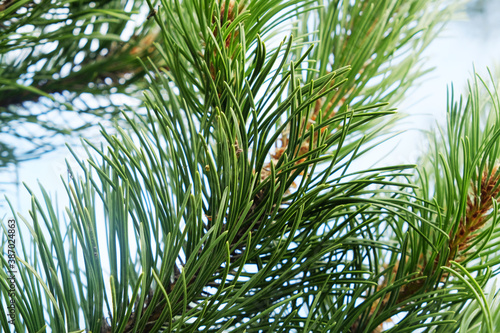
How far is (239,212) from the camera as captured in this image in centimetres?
20

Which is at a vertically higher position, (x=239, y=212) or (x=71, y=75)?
(x=71, y=75)

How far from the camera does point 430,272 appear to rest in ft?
0.76

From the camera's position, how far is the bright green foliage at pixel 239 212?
185 mm

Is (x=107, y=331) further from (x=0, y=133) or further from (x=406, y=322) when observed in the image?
(x=0, y=133)

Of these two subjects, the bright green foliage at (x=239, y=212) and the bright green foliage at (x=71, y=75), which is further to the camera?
the bright green foliage at (x=71, y=75)

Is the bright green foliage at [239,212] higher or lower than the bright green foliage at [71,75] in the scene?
lower

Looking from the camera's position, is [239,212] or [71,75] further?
[71,75]

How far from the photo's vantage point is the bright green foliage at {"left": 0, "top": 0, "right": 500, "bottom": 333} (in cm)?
18

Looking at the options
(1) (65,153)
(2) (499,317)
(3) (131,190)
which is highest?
(1) (65,153)

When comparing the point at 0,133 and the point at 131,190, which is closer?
the point at 131,190

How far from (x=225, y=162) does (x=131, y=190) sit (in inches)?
1.7

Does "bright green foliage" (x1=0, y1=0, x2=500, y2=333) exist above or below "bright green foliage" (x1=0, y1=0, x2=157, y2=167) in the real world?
below

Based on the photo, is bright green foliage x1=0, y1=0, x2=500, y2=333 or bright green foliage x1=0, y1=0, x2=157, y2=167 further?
bright green foliage x1=0, y1=0, x2=157, y2=167

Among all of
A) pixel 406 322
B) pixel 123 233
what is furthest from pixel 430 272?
pixel 123 233
